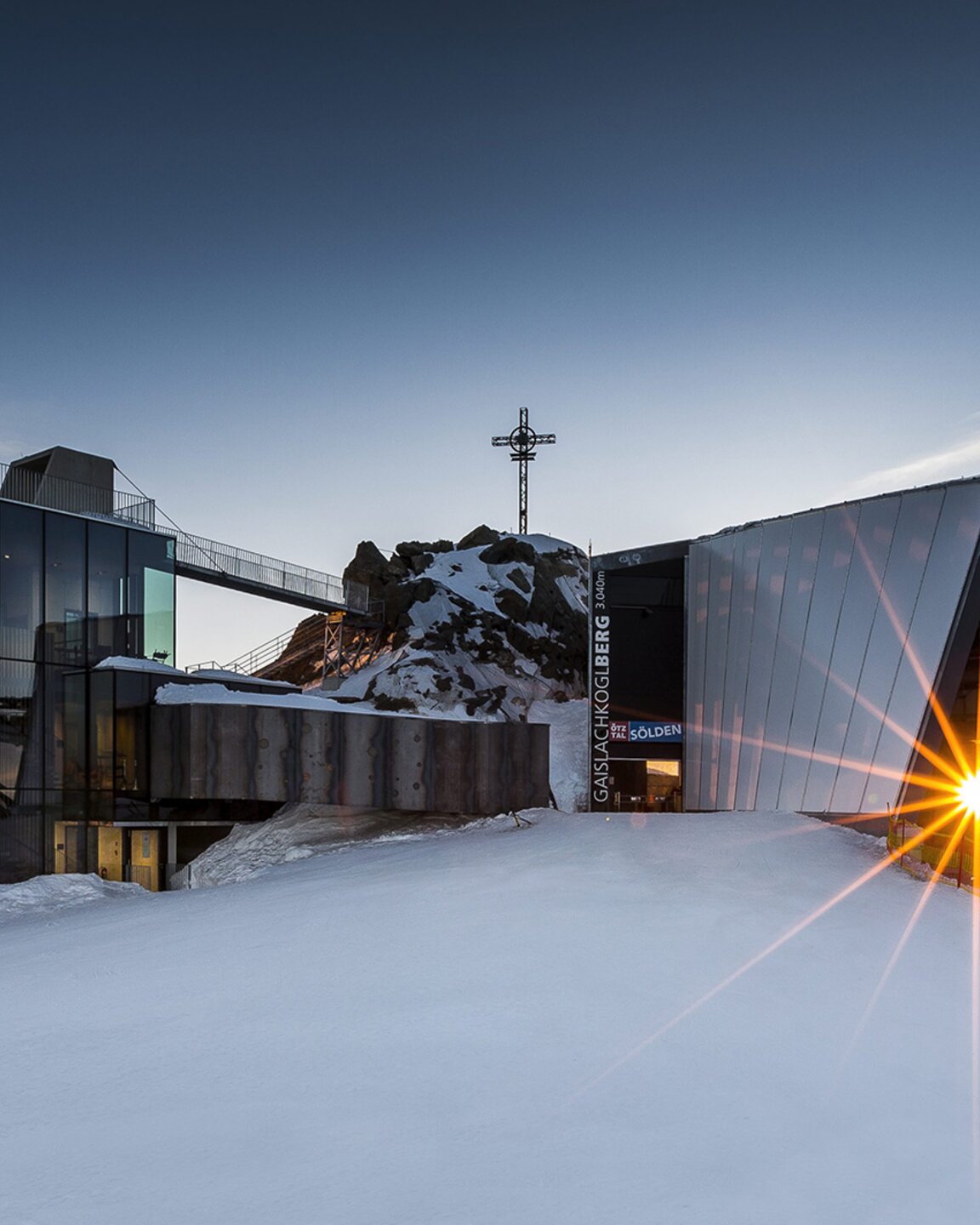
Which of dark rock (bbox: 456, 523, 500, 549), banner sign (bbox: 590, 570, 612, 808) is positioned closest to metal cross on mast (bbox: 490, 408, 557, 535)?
dark rock (bbox: 456, 523, 500, 549)

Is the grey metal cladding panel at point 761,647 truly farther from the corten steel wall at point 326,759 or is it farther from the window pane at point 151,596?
the window pane at point 151,596

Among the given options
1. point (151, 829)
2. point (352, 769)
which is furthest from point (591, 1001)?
point (151, 829)

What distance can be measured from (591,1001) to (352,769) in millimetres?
15609

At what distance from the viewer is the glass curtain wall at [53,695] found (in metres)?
23.1

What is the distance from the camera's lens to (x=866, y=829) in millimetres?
16938

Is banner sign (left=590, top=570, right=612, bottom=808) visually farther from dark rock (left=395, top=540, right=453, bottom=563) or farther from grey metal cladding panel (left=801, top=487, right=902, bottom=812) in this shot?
dark rock (left=395, top=540, right=453, bottom=563)

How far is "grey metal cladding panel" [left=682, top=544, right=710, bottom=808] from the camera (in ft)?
82.8

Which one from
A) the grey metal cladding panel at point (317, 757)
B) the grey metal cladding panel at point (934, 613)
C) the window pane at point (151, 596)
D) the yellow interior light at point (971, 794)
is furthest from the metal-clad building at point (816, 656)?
the window pane at point (151, 596)

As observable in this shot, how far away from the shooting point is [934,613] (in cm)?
1555

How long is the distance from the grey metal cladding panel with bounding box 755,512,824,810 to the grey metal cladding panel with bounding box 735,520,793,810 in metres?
0.05

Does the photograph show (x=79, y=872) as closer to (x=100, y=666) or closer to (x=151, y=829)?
(x=151, y=829)

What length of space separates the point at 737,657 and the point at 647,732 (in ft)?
14.1

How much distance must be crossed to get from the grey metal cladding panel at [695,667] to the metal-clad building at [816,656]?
5cm

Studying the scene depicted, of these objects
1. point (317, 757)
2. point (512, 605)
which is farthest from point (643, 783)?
point (512, 605)
